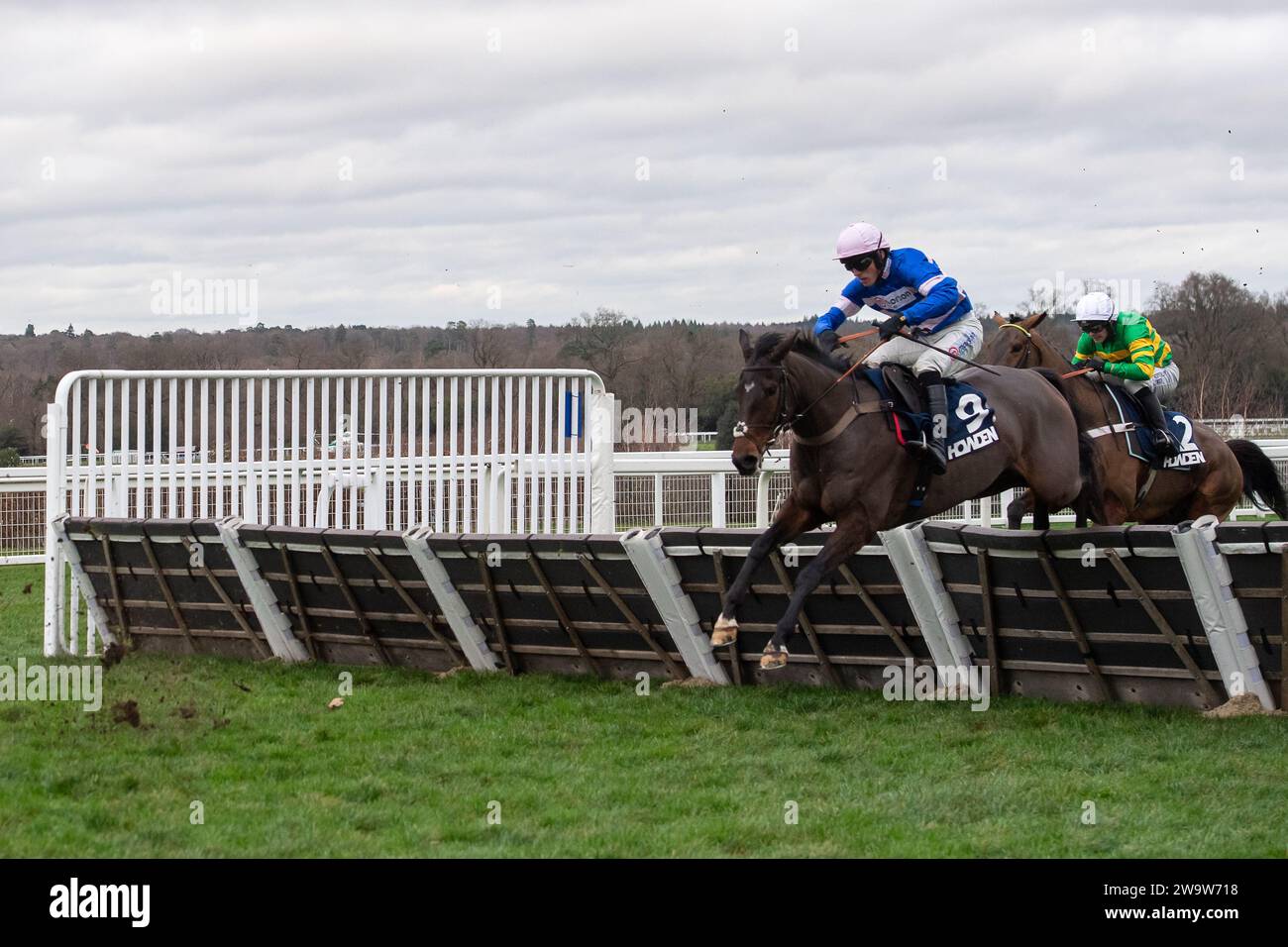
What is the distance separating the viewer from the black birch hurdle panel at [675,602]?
680 centimetres

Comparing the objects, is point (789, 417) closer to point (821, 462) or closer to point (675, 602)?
point (821, 462)

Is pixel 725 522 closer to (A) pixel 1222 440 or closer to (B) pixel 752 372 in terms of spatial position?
(A) pixel 1222 440

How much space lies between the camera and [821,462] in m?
7.48

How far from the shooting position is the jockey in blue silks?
7867 millimetres

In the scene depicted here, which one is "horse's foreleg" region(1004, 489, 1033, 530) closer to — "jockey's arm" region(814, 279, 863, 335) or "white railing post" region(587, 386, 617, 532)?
"jockey's arm" region(814, 279, 863, 335)

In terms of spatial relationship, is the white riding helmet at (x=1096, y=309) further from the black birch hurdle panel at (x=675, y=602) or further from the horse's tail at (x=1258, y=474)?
the black birch hurdle panel at (x=675, y=602)

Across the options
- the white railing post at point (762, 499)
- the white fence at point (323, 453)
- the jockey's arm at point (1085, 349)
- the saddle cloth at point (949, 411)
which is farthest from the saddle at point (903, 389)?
the white railing post at point (762, 499)

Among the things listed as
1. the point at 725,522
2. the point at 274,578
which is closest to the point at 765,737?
the point at 274,578

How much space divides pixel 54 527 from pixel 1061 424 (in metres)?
5.70

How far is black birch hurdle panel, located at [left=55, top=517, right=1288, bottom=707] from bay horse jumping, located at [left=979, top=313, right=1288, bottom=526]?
202 centimetres

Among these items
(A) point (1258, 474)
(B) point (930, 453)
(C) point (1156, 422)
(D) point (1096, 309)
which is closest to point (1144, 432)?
(C) point (1156, 422)

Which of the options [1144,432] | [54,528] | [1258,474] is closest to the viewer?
[54,528]

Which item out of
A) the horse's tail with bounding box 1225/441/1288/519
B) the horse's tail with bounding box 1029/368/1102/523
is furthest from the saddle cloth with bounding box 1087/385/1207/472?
the horse's tail with bounding box 1225/441/1288/519

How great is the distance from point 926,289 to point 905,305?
0.50ft
